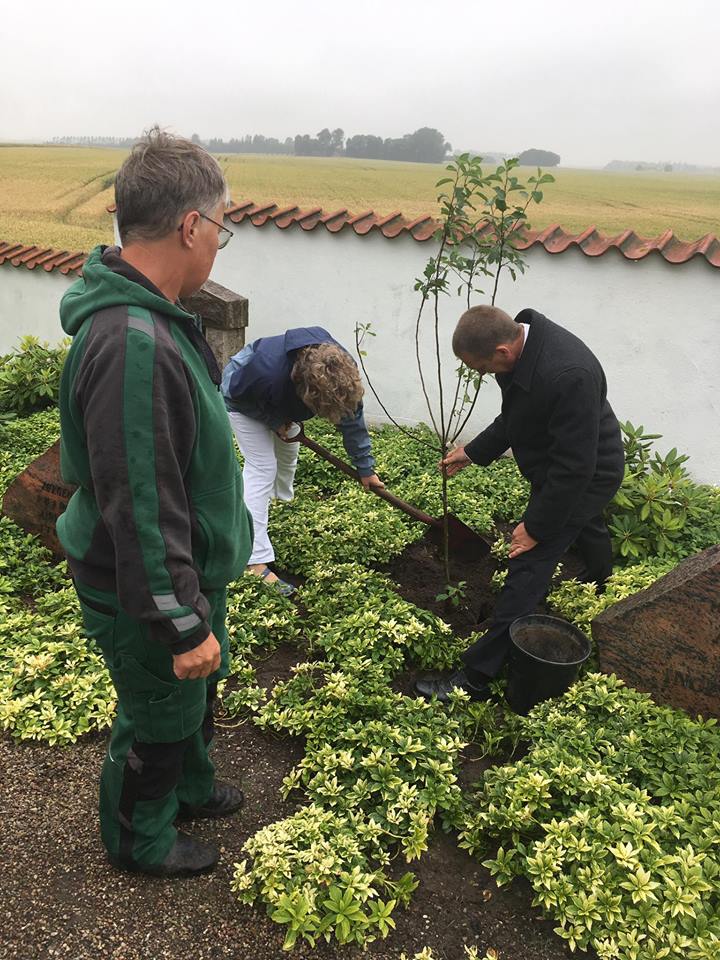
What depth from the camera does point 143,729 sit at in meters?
1.93

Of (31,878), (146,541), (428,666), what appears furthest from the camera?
(428,666)

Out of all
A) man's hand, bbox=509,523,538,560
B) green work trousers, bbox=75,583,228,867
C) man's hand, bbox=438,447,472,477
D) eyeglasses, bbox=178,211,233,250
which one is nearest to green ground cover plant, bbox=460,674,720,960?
man's hand, bbox=509,523,538,560

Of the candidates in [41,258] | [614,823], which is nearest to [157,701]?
[614,823]

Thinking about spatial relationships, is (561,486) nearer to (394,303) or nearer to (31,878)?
(31,878)

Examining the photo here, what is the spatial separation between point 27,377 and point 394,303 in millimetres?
3655

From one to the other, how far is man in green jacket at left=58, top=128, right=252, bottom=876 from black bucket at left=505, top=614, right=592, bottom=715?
1585mm

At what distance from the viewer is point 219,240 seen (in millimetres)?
1771

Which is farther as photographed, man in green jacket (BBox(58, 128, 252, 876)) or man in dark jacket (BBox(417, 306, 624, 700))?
man in dark jacket (BBox(417, 306, 624, 700))

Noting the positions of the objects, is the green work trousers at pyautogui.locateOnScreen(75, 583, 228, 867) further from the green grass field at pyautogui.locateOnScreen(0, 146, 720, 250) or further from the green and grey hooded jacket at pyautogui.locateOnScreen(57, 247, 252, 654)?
the green grass field at pyautogui.locateOnScreen(0, 146, 720, 250)

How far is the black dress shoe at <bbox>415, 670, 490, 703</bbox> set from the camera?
10.6 feet

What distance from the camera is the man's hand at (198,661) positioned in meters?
1.70

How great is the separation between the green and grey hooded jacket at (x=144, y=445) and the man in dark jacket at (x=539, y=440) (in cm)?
163

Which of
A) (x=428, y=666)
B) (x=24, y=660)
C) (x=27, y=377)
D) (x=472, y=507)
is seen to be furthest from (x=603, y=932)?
(x=27, y=377)

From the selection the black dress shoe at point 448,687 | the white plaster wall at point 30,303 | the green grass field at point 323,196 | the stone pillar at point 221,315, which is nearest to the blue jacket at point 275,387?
the black dress shoe at point 448,687
